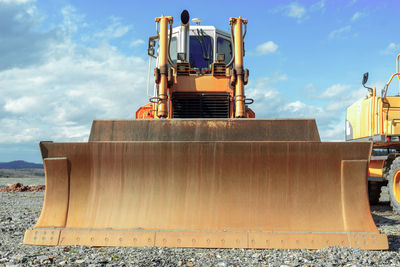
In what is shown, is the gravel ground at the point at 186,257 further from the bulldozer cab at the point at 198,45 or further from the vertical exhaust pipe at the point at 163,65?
the bulldozer cab at the point at 198,45

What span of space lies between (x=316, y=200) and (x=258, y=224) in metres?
Result: 0.66

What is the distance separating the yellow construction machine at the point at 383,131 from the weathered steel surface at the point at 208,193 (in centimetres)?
391

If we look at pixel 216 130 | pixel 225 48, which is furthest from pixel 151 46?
pixel 216 130

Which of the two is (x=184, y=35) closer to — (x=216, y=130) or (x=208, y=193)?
(x=216, y=130)

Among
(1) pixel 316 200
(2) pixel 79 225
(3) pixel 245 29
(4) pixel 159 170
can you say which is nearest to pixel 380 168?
(3) pixel 245 29

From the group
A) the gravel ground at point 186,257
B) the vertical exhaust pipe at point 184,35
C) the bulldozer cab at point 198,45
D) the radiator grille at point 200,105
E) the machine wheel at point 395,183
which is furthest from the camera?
the machine wheel at point 395,183

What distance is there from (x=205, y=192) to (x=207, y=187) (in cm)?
6

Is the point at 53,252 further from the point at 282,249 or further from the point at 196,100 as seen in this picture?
the point at 196,100

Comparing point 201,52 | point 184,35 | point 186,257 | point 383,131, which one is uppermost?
point 184,35

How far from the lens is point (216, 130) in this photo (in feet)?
13.4

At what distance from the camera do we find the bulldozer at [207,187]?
3729mm

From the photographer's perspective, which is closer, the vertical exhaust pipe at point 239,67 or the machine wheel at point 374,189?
the vertical exhaust pipe at point 239,67

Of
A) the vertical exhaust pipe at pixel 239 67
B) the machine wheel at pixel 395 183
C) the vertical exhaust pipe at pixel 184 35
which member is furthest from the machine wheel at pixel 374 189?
the vertical exhaust pipe at pixel 184 35

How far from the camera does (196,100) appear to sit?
600cm
